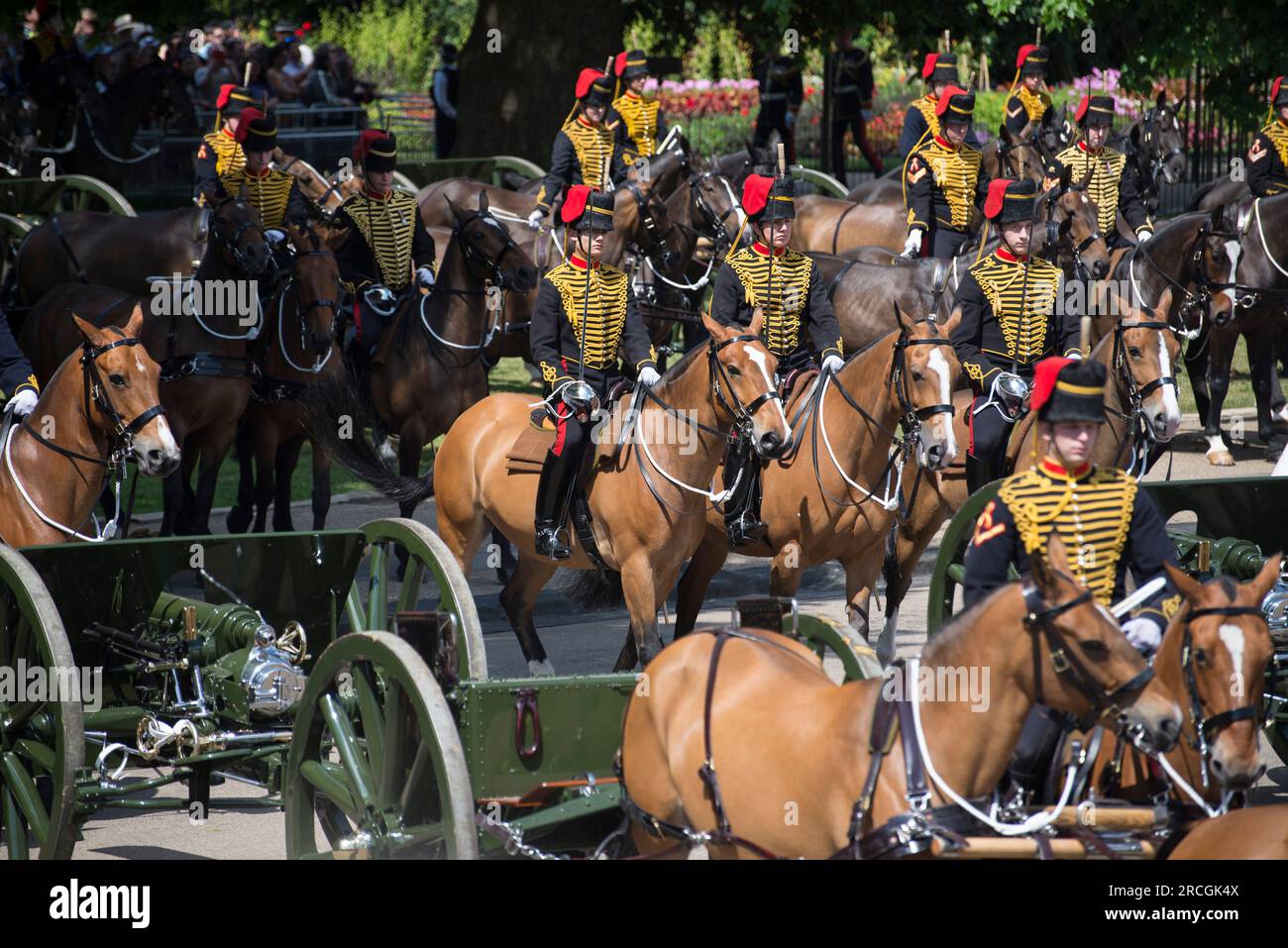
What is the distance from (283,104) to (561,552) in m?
16.2

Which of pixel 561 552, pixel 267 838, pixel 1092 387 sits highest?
pixel 1092 387

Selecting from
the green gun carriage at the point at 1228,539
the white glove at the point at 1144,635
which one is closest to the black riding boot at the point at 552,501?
the green gun carriage at the point at 1228,539

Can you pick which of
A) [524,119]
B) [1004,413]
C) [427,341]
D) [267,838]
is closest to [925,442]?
[1004,413]

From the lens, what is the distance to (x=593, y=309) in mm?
9492

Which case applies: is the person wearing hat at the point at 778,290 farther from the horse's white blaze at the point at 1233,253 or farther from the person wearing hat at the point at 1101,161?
the person wearing hat at the point at 1101,161

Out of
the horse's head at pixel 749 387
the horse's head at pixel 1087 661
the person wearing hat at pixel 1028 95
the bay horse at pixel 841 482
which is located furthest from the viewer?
the person wearing hat at pixel 1028 95

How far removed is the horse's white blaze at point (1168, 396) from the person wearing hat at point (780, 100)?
12.7m

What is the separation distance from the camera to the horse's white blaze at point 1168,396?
364 inches

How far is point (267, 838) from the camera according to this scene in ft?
24.8

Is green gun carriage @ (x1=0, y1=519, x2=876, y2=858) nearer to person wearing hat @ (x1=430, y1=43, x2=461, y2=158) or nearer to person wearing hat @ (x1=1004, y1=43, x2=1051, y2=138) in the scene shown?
person wearing hat @ (x1=1004, y1=43, x2=1051, y2=138)

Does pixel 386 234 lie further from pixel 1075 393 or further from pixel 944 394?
pixel 1075 393

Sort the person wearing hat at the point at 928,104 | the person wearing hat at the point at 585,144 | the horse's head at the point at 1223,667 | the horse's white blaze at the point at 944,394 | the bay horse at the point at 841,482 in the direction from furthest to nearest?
the person wearing hat at the point at 928,104 → the person wearing hat at the point at 585,144 → the bay horse at the point at 841,482 → the horse's white blaze at the point at 944,394 → the horse's head at the point at 1223,667

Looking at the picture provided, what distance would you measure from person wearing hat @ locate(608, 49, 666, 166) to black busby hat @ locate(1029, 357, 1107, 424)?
37.0 feet
